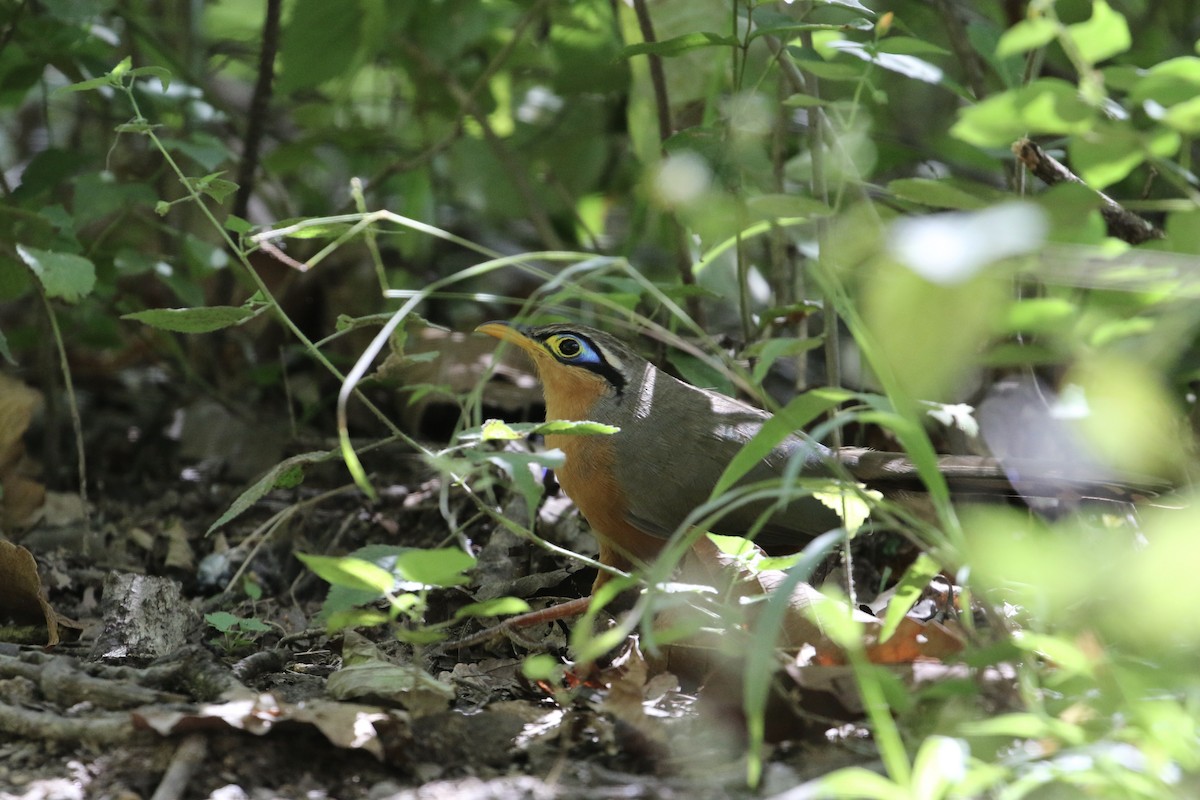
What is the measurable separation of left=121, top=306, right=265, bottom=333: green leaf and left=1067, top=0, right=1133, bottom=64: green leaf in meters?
2.04

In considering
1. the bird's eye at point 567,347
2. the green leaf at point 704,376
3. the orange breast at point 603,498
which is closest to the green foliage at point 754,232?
the green leaf at point 704,376

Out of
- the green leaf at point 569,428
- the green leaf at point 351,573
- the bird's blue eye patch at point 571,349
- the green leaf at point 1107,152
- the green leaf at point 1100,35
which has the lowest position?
the bird's blue eye patch at point 571,349

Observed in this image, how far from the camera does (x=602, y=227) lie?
25.3ft

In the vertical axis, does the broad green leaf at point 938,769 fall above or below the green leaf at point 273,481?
below

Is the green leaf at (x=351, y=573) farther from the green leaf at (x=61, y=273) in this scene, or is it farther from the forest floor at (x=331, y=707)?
the green leaf at (x=61, y=273)

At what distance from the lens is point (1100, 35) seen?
224 centimetres

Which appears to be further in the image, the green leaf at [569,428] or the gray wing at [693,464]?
the gray wing at [693,464]

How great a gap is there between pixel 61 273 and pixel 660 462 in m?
2.13

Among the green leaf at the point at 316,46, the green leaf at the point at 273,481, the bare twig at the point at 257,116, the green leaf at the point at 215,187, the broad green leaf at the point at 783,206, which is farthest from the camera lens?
the green leaf at the point at 316,46

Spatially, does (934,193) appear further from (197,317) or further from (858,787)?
(197,317)

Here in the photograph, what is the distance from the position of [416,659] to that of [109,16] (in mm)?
4641

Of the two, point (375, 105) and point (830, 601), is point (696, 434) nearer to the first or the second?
point (830, 601)

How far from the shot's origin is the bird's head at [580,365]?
4629mm

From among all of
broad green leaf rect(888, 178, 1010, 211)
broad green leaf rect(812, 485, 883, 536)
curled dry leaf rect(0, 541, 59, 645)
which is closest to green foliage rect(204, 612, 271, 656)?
curled dry leaf rect(0, 541, 59, 645)
